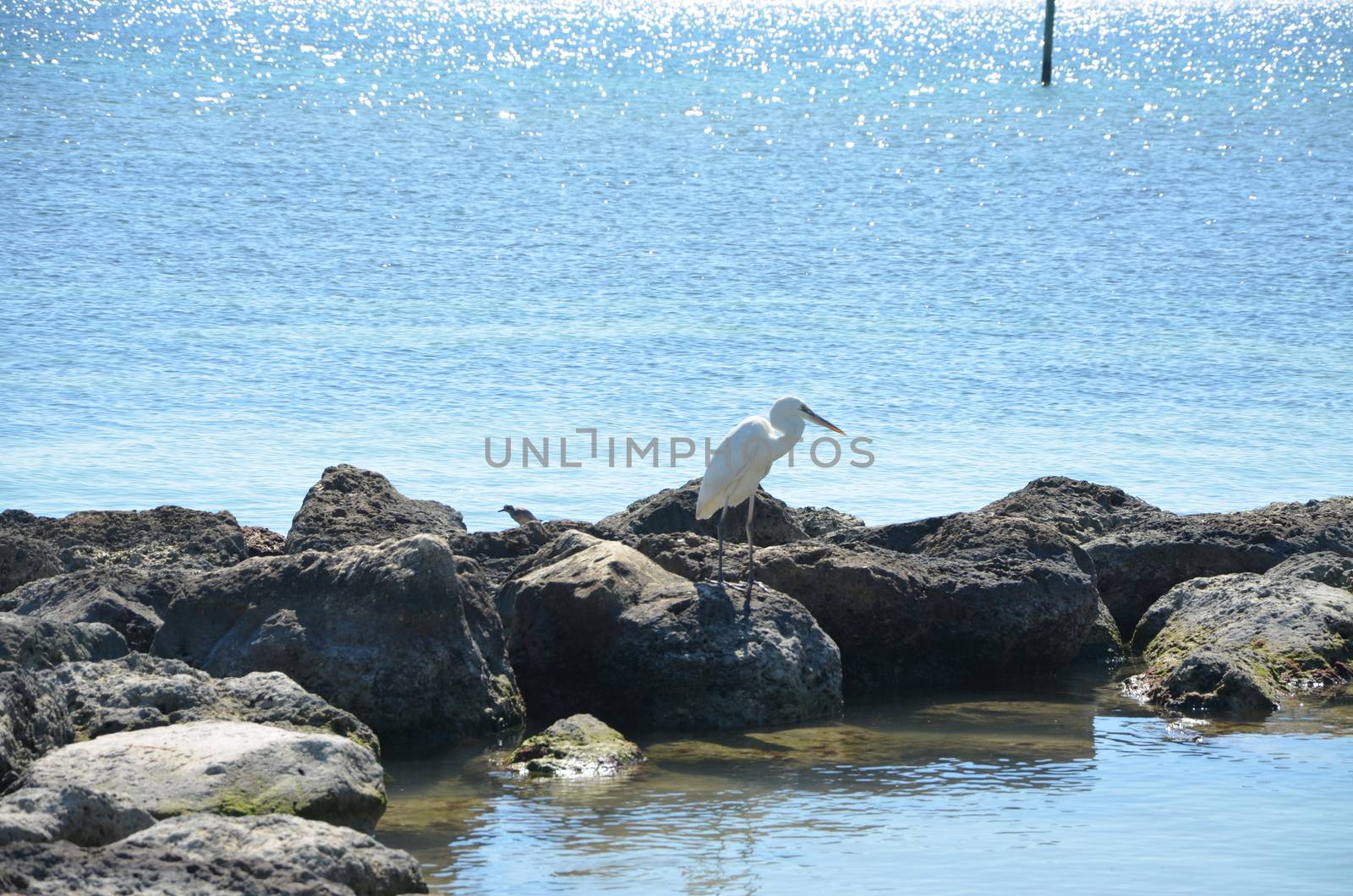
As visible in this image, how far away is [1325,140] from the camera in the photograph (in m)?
41.5

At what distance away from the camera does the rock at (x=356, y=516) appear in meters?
9.88

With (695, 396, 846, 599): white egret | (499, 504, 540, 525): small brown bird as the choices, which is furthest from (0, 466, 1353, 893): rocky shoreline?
(499, 504, 540, 525): small brown bird

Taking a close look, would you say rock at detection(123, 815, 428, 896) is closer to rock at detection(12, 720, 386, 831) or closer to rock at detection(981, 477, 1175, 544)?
rock at detection(12, 720, 386, 831)

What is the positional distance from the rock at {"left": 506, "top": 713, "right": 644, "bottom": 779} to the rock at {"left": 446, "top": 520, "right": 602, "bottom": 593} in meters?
2.26

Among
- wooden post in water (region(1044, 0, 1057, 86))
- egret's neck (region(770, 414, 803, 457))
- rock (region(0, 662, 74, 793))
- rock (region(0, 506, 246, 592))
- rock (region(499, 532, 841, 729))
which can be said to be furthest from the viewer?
wooden post in water (region(1044, 0, 1057, 86))

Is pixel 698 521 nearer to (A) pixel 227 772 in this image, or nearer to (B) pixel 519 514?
(B) pixel 519 514

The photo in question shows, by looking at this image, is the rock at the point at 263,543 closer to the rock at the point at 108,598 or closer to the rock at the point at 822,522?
the rock at the point at 108,598

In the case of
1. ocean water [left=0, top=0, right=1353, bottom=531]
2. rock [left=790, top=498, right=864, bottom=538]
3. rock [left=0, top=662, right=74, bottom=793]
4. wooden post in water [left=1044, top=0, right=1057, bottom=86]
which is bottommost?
rock [left=0, top=662, right=74, bottom=793]

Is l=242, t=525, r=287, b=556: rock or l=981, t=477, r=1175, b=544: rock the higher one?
l=981, t=477, r=1175, b=544: rock

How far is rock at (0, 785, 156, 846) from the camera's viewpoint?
5.05 meters

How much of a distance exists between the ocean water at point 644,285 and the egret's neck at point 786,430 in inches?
193

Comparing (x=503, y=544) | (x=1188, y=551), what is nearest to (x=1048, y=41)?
(x=1188, y=551)

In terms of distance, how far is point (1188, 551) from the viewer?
Result: 33.5ft

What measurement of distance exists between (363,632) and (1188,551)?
5.09 metres
